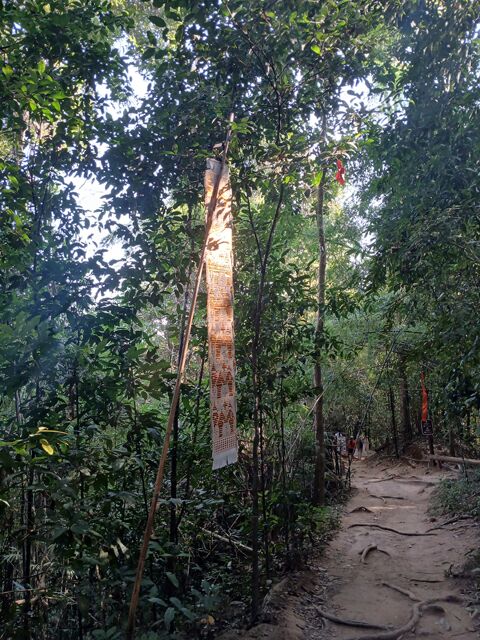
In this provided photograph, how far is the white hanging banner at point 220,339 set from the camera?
101 inches

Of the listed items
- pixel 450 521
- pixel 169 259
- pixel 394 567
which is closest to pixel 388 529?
pixel 450 521

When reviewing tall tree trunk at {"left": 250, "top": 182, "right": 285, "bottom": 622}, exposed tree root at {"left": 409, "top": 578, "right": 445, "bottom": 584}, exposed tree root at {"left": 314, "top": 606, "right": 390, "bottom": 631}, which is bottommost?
exposed tree root at {"left": 409, "top": 578, "right": 445, "bottom": 584}

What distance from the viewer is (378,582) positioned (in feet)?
17.4

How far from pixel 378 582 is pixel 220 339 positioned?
4149 mm

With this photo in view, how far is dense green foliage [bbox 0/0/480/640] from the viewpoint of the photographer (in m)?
2.57

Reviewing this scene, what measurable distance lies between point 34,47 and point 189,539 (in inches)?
165

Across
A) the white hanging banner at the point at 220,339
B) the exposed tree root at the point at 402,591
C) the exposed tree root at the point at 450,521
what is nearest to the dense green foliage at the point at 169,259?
the white hanging banner at the point at 220,339

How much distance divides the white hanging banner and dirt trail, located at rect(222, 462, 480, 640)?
175 centimetres

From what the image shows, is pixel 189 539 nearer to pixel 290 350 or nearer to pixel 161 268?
pixel 290 350

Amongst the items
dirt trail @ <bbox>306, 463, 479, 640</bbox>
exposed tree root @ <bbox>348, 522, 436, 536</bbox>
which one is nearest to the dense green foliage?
dirt trail @ <bbox>306, 463, 479, 640</bbox>

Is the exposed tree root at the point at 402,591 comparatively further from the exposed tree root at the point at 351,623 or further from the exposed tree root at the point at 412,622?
the exposed tree root at the point at 351,623

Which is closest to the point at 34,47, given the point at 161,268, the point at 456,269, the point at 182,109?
the point at 182,109

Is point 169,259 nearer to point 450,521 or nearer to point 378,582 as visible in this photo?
point 378,582

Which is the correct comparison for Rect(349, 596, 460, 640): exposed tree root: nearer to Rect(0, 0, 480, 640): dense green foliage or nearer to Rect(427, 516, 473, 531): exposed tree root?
Rect(0, 0, 480, 640): dense green foliage
